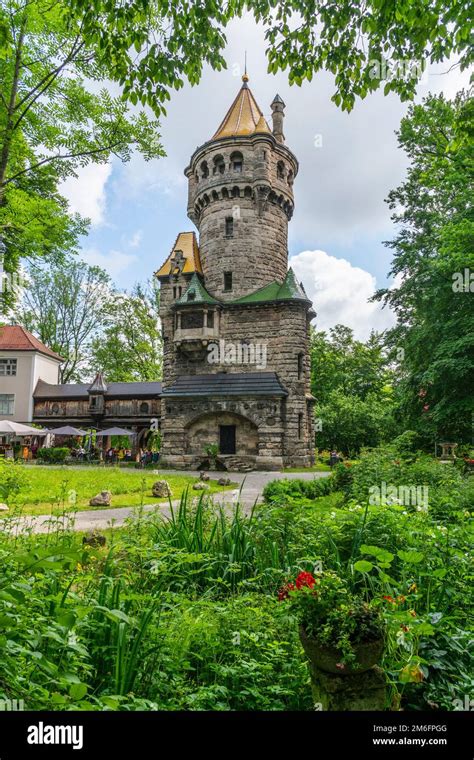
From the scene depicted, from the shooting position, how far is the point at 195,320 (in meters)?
25.1

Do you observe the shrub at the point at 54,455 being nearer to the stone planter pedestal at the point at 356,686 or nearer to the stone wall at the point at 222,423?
the stone wall at the point at 222,423

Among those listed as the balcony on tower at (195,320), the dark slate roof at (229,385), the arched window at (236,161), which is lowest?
the dark slate roof at (229,385)

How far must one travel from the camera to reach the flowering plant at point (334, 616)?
2.28 metres

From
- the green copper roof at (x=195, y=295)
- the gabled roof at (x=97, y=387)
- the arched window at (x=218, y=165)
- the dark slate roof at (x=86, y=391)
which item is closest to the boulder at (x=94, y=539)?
the green copper roof at (x=195, y=295)

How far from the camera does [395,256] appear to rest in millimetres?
20906

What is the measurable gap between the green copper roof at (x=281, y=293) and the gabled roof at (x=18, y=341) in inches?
847

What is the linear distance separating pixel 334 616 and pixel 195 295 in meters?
23.8

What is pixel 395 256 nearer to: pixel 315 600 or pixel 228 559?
pixel 228 559

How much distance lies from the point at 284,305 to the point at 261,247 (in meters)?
4.77

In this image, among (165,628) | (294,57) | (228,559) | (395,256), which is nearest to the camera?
(165,628)

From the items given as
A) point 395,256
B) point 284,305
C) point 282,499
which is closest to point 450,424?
point 395,256

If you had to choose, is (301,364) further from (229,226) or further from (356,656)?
(356,656)

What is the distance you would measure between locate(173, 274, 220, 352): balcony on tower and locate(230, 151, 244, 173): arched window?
7732 millimetres

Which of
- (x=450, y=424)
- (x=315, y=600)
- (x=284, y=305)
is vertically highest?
(x=284, y=305)
